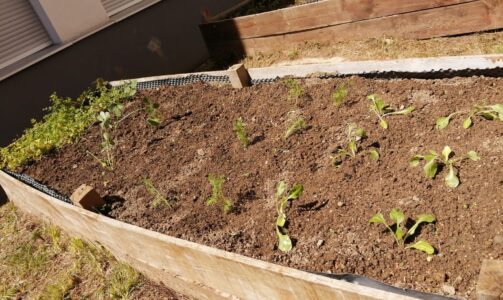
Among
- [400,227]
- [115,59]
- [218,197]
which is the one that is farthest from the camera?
[115,59]

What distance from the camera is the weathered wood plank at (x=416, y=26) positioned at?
4523 millimetres

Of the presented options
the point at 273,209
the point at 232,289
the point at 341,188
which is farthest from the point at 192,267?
the point at 341,188

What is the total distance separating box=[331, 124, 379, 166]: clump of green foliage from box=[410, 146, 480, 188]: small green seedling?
13.5 inches

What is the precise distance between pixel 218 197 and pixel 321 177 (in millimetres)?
801

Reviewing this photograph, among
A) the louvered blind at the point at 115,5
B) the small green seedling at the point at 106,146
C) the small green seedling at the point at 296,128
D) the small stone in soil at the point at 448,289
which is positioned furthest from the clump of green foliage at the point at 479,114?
the louvered blind at the point at 115,5

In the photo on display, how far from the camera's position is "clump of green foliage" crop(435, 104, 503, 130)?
2883 mm

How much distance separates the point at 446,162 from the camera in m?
2.71

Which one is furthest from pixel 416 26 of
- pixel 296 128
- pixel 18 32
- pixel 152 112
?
pixel 18 32

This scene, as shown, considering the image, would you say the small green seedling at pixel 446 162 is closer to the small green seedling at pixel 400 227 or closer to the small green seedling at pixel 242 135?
the small green seedling at pixel 400 227

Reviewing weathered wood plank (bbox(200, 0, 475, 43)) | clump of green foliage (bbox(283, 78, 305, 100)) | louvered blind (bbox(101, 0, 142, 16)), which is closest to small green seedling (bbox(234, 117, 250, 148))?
clump of green foliage (bbox(283, 78, 305, 100))

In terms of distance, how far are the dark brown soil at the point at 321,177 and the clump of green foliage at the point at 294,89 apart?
7cm

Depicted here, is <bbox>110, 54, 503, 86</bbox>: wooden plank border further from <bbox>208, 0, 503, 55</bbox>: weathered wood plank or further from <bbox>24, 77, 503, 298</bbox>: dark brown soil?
<bbox>208, 0, 503, 55</bbox>: weathered wood plank

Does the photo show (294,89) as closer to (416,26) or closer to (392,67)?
(392,67)

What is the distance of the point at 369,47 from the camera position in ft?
17.6
